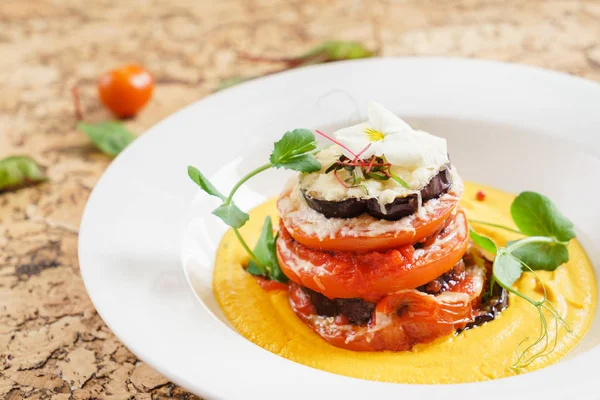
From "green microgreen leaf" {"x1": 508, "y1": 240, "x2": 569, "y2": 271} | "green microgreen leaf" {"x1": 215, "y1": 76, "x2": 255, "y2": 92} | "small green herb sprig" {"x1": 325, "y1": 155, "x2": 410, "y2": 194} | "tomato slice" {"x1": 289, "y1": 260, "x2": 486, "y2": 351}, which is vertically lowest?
"green microgreen leaf" {"x1": 215, "y1": 76, "x2": 255, "y2": 92}

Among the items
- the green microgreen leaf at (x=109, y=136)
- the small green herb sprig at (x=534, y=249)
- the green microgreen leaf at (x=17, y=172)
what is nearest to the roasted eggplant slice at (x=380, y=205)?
the small green herb sprig at (x=534, y=249)

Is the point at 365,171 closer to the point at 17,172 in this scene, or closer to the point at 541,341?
the point at 541,341

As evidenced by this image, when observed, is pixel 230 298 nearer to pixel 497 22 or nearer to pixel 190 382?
pixel 190 382

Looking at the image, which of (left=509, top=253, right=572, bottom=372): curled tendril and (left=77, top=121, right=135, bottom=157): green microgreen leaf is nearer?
(left=509, top=253, right=572, bottom=372): curled tendril

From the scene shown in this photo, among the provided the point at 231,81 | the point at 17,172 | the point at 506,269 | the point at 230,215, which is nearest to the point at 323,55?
the point at 231,81

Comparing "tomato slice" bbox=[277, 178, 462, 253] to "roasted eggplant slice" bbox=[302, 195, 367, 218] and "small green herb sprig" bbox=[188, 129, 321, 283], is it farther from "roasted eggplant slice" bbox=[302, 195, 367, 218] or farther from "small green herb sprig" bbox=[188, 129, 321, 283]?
"small green herb sprig" bbox=[188, 129, 321, 283]

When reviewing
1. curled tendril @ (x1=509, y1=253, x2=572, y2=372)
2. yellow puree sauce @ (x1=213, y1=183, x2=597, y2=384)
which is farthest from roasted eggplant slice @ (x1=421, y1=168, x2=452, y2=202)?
yellow puree sauce @ (x1=213, y1=183, x2=597, y2=384)

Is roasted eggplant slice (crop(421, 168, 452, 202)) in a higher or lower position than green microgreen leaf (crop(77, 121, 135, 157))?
higher
